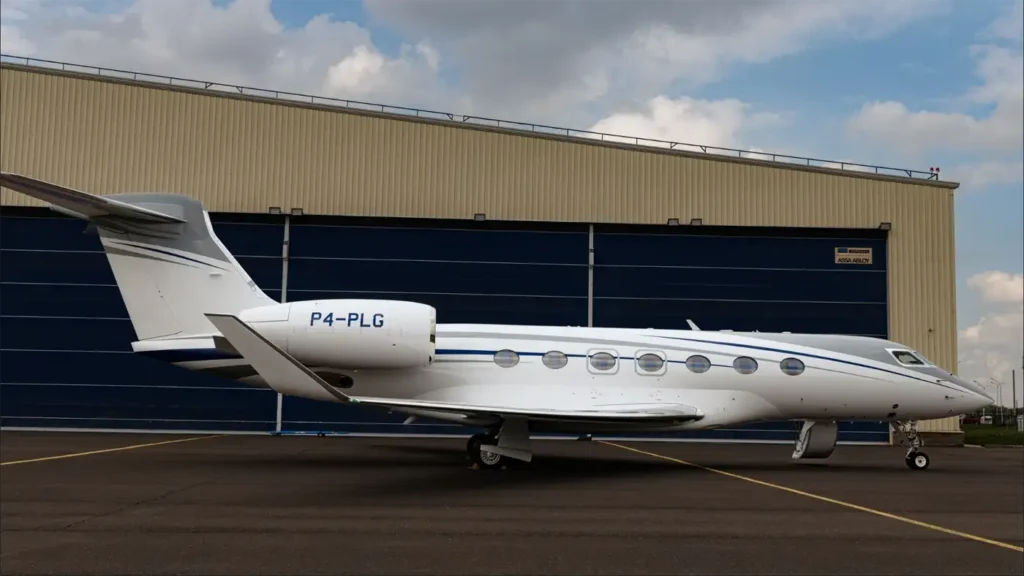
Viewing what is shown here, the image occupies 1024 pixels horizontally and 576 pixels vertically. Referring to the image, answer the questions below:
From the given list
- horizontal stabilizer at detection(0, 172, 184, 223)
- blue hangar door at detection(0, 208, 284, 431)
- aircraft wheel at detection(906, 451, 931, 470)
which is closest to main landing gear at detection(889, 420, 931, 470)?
aircraft wheel at detection(906, 451, 931, 470)

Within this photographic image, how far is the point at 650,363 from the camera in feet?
46.9

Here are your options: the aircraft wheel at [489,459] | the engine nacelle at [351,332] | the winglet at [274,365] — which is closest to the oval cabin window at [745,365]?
the aircraft wheel at [489,459]

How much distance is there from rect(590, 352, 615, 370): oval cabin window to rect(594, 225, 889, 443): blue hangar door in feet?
29.3

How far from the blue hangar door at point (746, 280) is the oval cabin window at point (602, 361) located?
29.3ft

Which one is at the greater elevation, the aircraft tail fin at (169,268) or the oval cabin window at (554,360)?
the aircraft tail fin at (169,268)

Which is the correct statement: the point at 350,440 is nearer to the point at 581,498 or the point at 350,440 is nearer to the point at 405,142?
the point at 405,142

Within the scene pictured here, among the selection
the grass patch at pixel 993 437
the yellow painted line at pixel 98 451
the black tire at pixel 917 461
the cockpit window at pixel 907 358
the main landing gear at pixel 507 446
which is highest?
the cockpit window at pixel 907 358

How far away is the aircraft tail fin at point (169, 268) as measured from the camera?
13.6m

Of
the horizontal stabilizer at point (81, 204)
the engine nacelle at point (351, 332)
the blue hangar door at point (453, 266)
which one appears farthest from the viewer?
the blue hangar door at point (453, 266)

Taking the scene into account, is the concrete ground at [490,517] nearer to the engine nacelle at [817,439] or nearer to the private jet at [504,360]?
the engine nacelle at [817,439]

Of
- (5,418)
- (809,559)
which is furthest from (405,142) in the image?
(809,559)

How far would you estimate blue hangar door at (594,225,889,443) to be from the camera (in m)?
23.3

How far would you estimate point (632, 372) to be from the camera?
1421 cm

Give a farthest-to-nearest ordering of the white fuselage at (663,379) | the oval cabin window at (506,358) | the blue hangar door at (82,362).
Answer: the blue hangar door at (82,362) < the oval cabin window at (506,358) < the white fuselage at (663,379)
